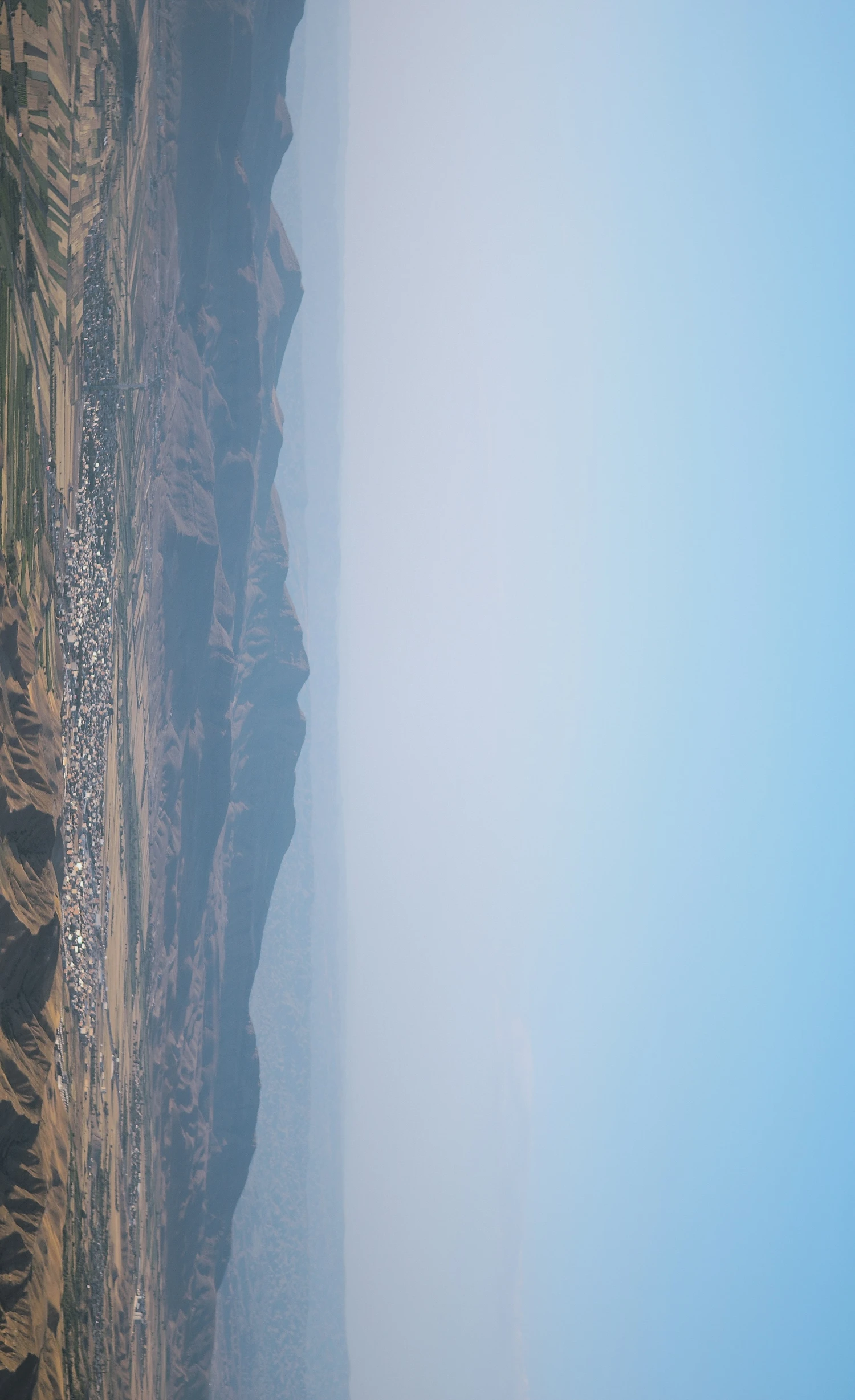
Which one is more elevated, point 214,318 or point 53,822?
point 214,318

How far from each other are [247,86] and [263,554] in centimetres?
985

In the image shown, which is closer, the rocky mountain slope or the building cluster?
the rocky mountain slope

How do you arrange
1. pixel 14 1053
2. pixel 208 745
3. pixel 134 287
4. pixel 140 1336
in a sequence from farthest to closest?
pixel 208 745 → pixel 140 1336 → pixel 134 287 → pixel 14 1053

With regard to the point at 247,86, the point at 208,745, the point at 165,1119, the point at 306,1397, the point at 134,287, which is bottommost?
the point at 306,1397

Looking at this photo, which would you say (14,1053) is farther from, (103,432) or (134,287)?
(134,287)

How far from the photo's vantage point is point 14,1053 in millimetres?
4602

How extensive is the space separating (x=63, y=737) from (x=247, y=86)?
13.6m

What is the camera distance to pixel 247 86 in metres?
14.9

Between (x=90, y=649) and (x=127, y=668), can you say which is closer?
(x=90, y=649)

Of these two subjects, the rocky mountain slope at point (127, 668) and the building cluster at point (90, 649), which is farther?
the building cluster at point (90, 649)

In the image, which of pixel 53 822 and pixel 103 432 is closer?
pixel 53 822

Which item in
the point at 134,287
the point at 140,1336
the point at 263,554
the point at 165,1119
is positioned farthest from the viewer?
the point at 263,554

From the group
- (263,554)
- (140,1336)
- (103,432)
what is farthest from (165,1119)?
(263,554)

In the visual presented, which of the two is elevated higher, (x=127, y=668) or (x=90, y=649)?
(x=90, y=649)
